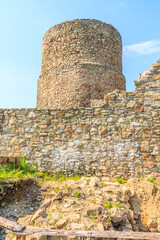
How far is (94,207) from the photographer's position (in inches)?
151

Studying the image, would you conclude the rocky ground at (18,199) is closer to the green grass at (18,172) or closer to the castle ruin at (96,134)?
the green grass at (18,172)

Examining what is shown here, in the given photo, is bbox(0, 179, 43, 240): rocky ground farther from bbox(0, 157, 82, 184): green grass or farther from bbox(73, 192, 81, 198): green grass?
bbox(73, 192, 81, 198): green grass

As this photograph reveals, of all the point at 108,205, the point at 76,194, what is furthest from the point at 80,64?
the point at 108,205

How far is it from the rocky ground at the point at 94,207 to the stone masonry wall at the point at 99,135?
1.90ft

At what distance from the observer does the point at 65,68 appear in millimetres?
8688

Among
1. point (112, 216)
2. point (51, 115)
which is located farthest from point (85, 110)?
point (112, 216)

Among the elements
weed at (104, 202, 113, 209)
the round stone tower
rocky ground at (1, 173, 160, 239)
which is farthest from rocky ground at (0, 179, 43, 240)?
the round stone tower

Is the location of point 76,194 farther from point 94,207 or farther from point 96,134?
point 96,134

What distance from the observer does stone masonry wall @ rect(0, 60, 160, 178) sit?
5.71 metres

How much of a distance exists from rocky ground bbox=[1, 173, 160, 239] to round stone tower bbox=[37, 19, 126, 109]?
13.5 ft

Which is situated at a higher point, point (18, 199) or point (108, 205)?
point (108, 205)

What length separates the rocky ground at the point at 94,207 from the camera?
11.7ft

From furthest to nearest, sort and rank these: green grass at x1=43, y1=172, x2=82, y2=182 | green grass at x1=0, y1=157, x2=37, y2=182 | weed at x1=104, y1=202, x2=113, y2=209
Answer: green grass at x1=43, y1=172, x2=82, y2=182 → green grass at x1=0, y1=157, x2=37, y2=182 → weed at x1=104, y1=202, x2=113, y2=209

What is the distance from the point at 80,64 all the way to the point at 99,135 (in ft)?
12.7
